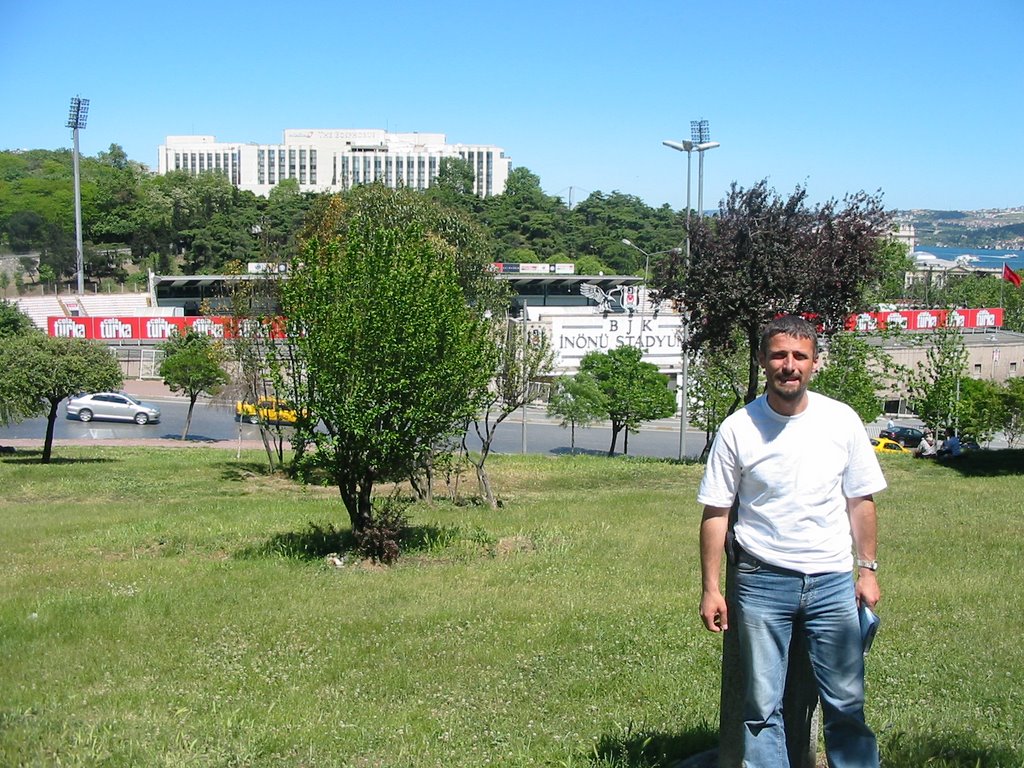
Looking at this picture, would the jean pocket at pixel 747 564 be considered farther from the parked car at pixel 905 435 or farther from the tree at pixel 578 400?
the parked car at pixel 905 435

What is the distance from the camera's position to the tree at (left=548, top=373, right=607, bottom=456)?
36438 millimetres

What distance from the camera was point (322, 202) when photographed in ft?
90.3

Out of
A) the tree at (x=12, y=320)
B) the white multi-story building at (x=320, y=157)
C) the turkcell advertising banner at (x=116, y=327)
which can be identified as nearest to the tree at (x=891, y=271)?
the turkcell advertising banner at (x=116, y=327)

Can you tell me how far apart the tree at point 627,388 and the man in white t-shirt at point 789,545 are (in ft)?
106

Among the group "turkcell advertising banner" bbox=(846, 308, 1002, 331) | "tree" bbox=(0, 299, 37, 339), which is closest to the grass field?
"turkcell advertising banner" bbox=(846, 308, 1002, 331)

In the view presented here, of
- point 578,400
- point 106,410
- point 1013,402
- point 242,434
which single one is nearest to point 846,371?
point 1013,402

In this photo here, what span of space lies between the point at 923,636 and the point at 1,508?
1639 centimetres

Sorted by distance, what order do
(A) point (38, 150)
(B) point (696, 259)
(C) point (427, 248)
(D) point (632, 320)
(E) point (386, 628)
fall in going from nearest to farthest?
(E) point (386, 628) < (C) point (427, 248) < (B) point (696, 259) < (D) point (632, 320) < (A) point (38, 150)

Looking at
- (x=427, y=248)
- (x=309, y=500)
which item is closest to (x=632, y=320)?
(x=309, y=500)

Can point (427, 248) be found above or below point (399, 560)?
above

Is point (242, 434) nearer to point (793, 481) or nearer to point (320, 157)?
point (793, 481)

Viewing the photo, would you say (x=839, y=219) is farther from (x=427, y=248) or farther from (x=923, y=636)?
(x=923, y=636)

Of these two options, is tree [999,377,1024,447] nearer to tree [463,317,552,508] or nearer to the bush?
tree [463,317,552,508]

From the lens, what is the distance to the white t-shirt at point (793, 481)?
392 centimetres
